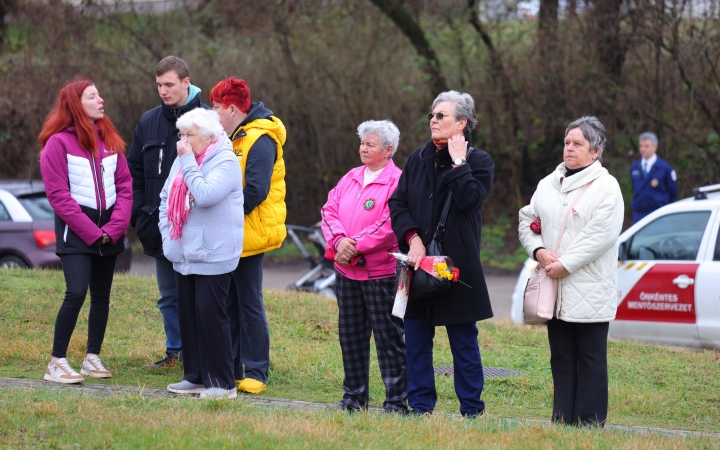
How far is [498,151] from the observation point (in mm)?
19031

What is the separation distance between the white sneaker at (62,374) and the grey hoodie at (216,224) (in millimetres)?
1233

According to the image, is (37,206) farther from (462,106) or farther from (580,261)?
(580,261)

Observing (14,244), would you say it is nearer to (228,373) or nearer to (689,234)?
(228,373)

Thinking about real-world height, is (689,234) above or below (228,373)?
above

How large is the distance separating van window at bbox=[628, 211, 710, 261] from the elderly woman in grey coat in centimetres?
537

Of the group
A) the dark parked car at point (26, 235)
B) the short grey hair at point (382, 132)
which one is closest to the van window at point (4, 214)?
the dark parked car at point (26, 235)

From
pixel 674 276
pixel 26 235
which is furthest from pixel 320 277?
pixel 674 276

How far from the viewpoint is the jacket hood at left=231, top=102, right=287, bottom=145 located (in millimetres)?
6266

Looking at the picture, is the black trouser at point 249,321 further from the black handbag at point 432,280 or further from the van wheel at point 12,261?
the van wheel at point 12,261

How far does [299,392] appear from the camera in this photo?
666 centimetres

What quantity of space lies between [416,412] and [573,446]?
1.19m

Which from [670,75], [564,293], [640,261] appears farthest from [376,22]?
[564,293]

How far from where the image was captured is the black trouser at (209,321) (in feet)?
19.2

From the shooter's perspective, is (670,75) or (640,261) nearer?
(640,261)
